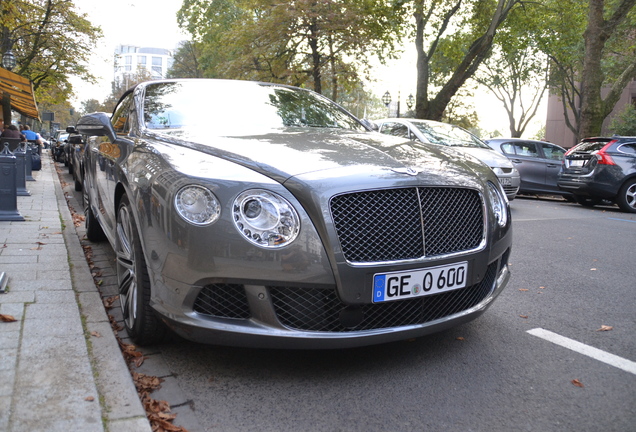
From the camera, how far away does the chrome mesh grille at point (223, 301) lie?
257 centimetres

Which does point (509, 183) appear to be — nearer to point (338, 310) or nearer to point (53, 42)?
point (338, 310)

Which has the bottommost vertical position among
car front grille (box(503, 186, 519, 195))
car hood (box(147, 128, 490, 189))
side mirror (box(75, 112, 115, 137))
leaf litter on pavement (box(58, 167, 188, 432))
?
leaf litter on pavement (box(58, 167, 188, 432))

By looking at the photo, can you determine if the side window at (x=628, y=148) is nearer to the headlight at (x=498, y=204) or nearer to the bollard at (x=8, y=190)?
the headlight at (x=498, y=204)

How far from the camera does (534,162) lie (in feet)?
46.8

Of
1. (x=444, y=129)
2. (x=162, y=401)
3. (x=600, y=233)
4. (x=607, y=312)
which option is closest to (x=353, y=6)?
(x=444, y=129)

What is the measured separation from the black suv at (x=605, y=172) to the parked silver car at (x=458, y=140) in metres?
2.12

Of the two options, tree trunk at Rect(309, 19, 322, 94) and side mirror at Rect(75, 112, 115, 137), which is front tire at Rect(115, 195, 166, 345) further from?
tree trunk at Rect(309, 19, 322, 94)

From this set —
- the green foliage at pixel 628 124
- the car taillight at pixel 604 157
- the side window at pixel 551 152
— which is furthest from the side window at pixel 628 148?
the green foliage at pixel 628 124

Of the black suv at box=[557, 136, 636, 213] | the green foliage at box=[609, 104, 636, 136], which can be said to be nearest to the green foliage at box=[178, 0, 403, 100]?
the black suv at box=[557, 136, 636, 213]

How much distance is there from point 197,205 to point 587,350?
7.52 feet

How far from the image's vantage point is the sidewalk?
2.26 metres

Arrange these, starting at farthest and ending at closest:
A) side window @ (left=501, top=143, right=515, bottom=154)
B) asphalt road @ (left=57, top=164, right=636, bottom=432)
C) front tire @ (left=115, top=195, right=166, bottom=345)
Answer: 1. side window @ (left=501, top=143, right=515, bottom=154)
2. front tire @ (left=115, top=195, right=166, bottom=345)
3. asphalt road @ (left=57, top=164, right=636, bottom=432)

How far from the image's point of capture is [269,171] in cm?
273

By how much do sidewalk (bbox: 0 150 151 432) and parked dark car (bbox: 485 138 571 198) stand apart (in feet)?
38.6
